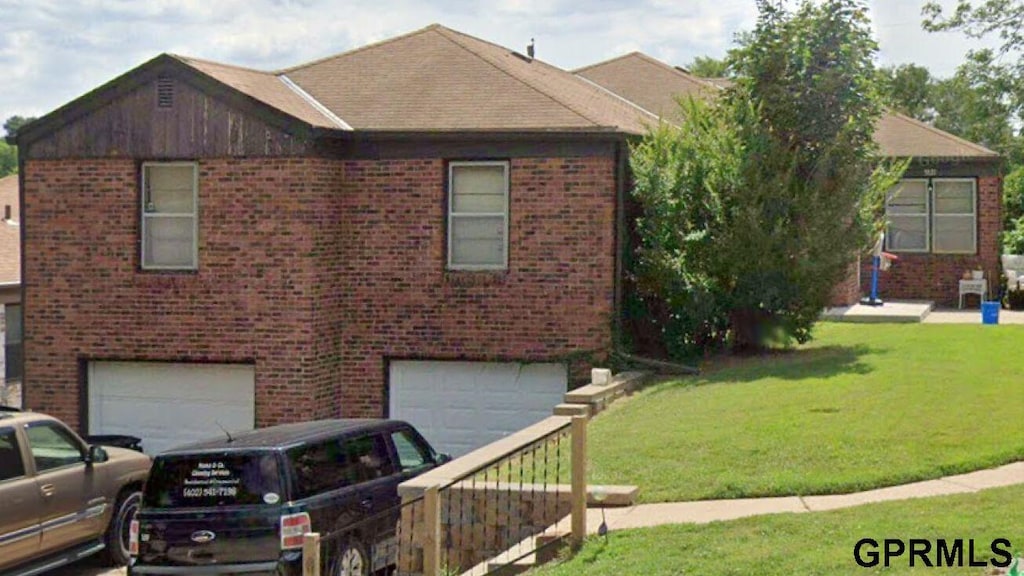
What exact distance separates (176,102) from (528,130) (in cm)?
488

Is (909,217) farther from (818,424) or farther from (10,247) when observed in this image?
(10,247)

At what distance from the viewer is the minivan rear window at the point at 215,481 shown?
39.2 feet

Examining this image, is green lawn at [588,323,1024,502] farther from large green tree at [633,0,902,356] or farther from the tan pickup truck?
the tan pickup truck

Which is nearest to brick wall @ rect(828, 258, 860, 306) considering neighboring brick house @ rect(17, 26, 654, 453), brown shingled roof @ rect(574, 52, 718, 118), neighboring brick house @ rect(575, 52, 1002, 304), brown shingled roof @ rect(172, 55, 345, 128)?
neighboring brick house @ rect(575, 52, 1002, 304)

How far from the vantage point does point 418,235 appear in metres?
20.1

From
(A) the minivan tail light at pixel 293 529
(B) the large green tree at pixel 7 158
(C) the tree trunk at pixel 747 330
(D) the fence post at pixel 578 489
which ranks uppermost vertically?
(B) the large green tree at pixel 7 158

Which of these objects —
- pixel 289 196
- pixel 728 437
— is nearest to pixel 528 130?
pixel 289 196

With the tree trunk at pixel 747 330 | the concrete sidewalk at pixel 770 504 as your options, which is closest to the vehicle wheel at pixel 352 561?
the concrete sidewalk at pixel 770 504

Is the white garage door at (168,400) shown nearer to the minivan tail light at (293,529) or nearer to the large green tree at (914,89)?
the minivan tail light at (293,529)

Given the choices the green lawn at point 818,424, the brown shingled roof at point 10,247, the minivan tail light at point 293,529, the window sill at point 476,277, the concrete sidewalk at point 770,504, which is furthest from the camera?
the brown shingled roof at point 10,247

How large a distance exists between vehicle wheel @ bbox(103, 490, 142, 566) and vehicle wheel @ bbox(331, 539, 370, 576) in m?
3.81

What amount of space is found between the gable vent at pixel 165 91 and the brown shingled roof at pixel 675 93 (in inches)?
426

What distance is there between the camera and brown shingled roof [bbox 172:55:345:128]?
1953 cm

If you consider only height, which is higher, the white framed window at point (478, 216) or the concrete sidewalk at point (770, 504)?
the white framed window at point (478, 216)
